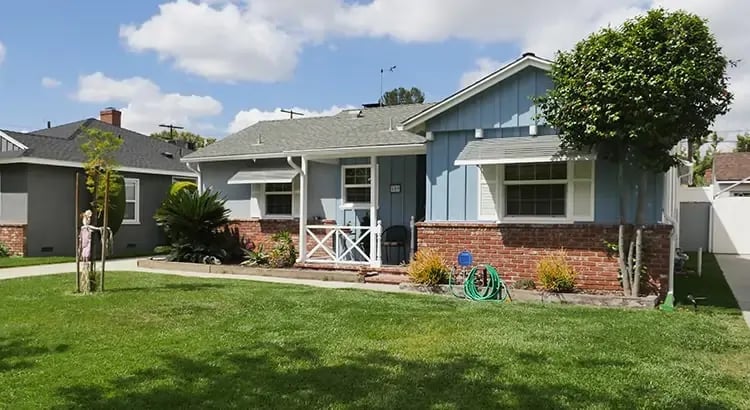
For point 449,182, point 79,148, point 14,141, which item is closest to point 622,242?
point 449,182

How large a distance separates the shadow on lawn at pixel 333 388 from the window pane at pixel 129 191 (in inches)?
634

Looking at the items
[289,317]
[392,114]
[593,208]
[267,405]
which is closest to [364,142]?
[392,114]

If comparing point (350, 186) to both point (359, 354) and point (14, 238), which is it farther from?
point (14, 238)

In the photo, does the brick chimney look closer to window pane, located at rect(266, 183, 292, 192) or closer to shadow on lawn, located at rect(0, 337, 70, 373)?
window pane, located at rect(266, 183, 292, 192)

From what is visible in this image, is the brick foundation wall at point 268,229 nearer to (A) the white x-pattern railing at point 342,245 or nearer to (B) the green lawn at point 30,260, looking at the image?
(A) the white x-pattern railing at point 342,245

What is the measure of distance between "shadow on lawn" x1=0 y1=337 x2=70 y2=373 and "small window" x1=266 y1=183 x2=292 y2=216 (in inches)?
369

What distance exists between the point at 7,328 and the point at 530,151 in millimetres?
8467

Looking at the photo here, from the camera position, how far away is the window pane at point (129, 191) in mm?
20750

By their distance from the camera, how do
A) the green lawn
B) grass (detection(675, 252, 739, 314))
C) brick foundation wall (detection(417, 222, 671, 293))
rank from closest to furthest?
1. grass (detection(675, 252, 739, 314))
2. brick foundation wall (detection(417, 222, 671, 293))
3. the green lawn

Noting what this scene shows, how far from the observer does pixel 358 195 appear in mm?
15117

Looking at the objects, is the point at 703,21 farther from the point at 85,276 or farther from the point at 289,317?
the point at 85,276

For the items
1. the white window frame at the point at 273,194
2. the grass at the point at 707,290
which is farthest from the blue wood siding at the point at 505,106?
the white window frame at the point at 273,194

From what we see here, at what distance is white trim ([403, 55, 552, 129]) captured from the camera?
11.2m

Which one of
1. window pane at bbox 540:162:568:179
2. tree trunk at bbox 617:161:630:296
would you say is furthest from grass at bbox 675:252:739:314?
window pane at bbox 540:162:568:179
